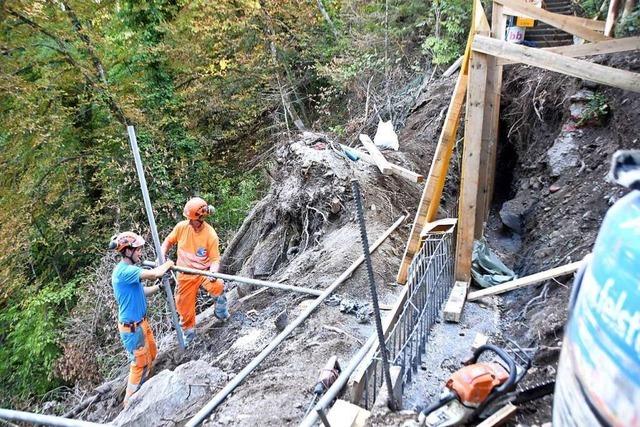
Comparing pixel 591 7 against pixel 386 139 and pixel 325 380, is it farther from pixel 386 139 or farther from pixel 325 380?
pixel 325 380

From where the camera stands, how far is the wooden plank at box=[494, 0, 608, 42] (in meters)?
4.44

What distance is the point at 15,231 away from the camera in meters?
9.95

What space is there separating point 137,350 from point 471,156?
13.2 ft

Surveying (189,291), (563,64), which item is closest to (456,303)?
(563,64)

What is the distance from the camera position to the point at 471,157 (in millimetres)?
4027

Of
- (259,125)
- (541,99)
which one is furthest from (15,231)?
(541,99)

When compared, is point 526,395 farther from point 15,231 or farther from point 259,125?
point 259,125

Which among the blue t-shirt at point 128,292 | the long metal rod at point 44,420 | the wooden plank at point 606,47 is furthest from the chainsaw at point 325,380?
the wooden plank at point 606,47

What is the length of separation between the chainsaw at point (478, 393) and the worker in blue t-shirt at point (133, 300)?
3.03 metres

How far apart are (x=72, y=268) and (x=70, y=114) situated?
420cm

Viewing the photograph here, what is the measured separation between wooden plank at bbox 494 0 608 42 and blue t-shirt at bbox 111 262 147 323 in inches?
186

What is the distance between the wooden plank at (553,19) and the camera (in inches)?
175

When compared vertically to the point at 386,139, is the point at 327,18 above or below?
above

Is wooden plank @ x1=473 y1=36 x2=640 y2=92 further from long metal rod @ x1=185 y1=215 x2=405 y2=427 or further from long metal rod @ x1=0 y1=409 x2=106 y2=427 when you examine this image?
long metal rod @ x1=0 y1=409 x2=106 y2=427
